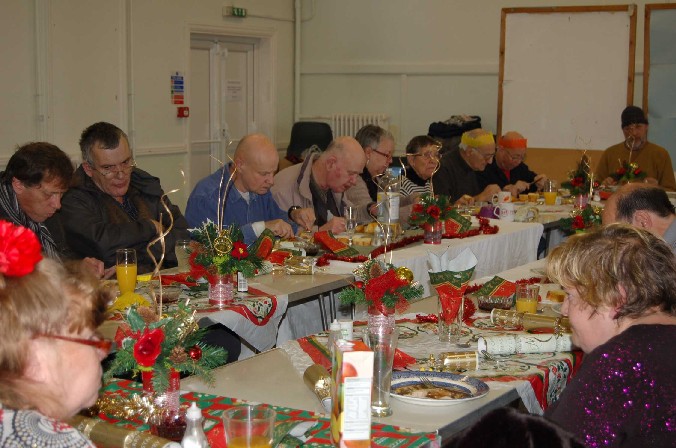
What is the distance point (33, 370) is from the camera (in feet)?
4.31

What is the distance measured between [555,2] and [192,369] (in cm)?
757

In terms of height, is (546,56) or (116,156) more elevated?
(546,56)

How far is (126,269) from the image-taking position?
127 inches

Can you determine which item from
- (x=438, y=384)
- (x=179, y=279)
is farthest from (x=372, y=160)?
(x=438, y=384)

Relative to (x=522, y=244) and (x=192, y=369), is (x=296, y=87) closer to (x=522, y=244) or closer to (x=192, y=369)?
(x=522, y=244)

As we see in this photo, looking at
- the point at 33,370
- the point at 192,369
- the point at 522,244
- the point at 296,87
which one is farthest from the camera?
the point at 296,87

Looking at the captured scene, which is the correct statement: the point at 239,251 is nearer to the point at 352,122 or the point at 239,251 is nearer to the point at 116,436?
the point at 116,436

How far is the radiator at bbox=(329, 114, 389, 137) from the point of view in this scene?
9.54m

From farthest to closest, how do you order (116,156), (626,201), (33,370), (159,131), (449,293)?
(159,131)
(116,156)
(626,201)
(449,293)
(33,370)

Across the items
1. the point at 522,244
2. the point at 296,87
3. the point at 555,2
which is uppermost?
the point at 555,2

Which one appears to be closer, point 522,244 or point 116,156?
point 116,156

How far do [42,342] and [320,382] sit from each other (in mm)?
1111

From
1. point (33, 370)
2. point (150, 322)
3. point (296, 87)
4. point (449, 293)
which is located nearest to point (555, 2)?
point (296, 87)

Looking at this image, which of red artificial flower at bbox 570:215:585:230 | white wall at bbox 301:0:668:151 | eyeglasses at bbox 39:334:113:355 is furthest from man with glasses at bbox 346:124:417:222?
eyeglasses at bbox 39:334:113:355
